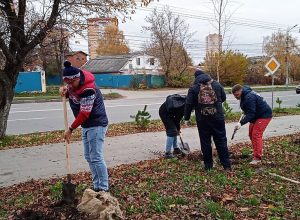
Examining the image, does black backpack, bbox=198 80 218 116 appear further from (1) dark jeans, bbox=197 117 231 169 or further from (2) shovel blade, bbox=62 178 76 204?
(2) shovel blade, bbox=62 178 76 204

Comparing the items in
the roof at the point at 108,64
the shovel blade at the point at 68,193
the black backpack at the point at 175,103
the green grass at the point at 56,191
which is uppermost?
the roof at the point at 108,64

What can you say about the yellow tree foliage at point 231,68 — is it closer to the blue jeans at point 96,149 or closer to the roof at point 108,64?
the roof at point 108,64

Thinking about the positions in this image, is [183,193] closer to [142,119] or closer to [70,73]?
[70,73]

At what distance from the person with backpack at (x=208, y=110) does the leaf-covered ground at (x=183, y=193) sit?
1.27 feet

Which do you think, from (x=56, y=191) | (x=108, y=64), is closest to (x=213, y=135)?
(x=56, y=191)

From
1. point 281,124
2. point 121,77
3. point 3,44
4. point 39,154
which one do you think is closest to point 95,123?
point 39,154

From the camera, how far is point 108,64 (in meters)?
65.2

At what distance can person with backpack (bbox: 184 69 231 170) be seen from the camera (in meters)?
6.71

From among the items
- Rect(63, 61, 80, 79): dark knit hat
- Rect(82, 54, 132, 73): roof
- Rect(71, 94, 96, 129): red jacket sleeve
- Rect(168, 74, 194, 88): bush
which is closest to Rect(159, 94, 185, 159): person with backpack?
Rect(71, 94, 96, 129): red jacket sleeve

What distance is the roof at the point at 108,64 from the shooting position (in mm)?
62812

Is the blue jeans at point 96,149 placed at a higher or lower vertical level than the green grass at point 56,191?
higher

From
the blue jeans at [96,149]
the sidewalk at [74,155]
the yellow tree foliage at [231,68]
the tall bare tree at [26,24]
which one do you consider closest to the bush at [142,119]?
the sidewalk at [74,155]

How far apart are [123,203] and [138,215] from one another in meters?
A: 0.45

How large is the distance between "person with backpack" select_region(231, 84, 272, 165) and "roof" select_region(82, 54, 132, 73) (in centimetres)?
5495
